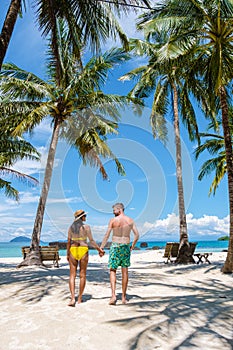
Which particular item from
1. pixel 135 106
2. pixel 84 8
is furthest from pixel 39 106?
pixel 84 8

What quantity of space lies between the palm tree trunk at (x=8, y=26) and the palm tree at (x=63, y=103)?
186 inches

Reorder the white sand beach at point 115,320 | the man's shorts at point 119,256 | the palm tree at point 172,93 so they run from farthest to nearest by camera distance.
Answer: the palm tree at point 172,93
the man's shorts at point 119,256
the white sand beach at point 115,320

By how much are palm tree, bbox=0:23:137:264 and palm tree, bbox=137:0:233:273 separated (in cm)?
366

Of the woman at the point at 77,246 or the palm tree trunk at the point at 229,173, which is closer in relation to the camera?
the woman at the point at 77,246

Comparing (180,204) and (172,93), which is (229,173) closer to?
(180,204)

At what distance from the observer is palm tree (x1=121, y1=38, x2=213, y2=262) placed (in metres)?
11.6

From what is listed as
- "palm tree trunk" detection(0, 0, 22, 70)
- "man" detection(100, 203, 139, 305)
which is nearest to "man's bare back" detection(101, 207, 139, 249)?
"man" detection(100, 203, 139, 305)

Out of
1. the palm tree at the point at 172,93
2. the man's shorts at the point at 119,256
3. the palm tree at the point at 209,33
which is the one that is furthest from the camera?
the palm tree at the point at 172,93

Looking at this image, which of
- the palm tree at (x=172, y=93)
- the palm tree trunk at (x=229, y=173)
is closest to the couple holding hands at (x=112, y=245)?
the palm tree trunk at (x=229, y=173)

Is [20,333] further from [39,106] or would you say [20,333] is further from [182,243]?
[39,106]

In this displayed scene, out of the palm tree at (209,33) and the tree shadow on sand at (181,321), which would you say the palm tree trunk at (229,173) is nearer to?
the palm tree at (209,33)

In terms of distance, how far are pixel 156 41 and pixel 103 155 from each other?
6.14 meters

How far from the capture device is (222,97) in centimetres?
1005

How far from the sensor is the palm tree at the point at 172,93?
1159 centimetres
